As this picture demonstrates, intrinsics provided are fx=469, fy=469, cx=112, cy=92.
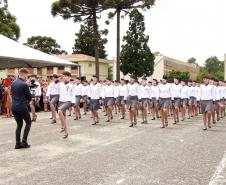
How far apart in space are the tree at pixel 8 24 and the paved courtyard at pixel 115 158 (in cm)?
3291

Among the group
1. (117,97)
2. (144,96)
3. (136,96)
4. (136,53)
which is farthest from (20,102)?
(136,53)

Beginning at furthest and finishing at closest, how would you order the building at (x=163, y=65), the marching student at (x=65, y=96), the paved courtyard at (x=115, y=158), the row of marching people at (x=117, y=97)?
1. the building at (x=163, y=65)
2. the marching student at (x=65, y=96)
3. the row of marching people at (x=117, y=97)
4. the paved courtyard at (x=115, y=158)

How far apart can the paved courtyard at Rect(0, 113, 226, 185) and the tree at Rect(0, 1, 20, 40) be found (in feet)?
108

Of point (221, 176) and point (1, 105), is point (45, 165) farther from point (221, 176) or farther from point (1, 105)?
point (1, 105)

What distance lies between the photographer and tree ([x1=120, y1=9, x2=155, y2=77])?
59031 millimetres

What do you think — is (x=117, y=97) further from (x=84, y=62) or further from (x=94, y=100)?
(x=84, y=62)

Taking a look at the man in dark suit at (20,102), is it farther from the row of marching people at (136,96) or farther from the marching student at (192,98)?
the marching student at (192,98)

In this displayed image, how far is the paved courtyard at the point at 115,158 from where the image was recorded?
7914mm

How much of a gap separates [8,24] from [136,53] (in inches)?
699

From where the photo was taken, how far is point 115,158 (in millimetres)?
10031

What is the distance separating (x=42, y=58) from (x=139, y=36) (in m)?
32.3

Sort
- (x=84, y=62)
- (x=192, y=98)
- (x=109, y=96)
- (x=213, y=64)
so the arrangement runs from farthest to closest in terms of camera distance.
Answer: (x=213, y=64) → (x=84, y=62) → (x=192, y=98) → (x=109, y=96)

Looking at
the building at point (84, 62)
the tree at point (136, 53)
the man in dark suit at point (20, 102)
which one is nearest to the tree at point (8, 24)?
the tree at point (136, 53)

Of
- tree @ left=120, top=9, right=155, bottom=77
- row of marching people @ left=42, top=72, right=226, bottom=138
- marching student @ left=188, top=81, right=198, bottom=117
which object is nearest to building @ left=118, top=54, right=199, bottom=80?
tree @ left=120, top=9, right=155, bottom=77
